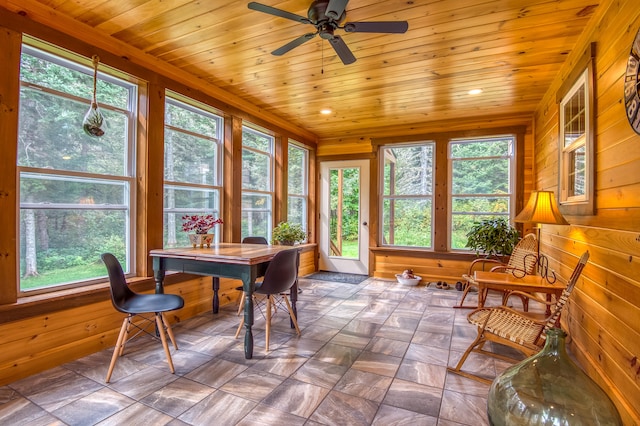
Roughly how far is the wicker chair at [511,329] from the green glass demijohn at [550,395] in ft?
3.92

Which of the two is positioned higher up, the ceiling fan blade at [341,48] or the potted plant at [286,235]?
the ceiling fan blade at [341,48]

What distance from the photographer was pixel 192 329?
3.08m

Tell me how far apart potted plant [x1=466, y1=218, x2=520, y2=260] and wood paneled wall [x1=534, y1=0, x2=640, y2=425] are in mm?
1543

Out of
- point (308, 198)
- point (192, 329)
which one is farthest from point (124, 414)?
point (308, 198)

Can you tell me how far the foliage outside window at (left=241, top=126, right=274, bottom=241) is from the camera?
14.7 ft

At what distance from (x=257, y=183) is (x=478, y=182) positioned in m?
3.36

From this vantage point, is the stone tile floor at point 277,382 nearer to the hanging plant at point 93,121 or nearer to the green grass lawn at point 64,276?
the green grass lawn at point 64,276

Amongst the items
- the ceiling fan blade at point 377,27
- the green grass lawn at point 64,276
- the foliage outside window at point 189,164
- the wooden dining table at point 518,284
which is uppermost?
the ceiling fan blade at point 377,27

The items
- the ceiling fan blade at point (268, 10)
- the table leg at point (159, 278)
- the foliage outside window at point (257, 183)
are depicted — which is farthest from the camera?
the foliage outside window at point (257, 183)

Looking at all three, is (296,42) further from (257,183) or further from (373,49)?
(257,183)

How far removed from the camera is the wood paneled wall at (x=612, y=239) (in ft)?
5.65

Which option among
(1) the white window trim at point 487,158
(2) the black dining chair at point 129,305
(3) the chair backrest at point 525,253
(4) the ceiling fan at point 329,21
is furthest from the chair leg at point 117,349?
(1) the white window trim at point 487,158

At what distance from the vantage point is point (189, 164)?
360 centimetres

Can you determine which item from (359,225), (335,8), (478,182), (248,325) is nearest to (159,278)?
(248,325)
